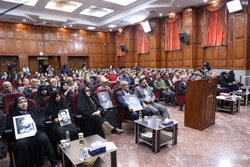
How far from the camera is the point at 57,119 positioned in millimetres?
2637

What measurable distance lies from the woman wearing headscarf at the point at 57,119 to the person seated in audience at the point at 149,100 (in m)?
1.69

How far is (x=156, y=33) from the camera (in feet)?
39.6

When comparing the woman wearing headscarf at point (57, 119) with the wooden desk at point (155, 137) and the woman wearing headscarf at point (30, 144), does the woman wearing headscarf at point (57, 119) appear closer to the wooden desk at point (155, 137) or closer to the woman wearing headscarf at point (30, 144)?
the woman wearing headscarf at point (30, 144)

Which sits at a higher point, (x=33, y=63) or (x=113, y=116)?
(x=33, y=63)

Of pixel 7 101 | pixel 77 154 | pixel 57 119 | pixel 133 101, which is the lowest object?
pixel 77 154

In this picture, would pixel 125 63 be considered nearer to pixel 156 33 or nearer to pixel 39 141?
pixel 156 33

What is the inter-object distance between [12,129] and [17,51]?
502 inches

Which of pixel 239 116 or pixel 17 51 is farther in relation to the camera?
pixel 17 51

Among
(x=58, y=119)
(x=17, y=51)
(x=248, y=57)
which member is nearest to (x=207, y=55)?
(x=248, y=57)

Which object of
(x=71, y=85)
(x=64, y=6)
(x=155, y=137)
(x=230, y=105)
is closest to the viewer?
(x=155, y=137)

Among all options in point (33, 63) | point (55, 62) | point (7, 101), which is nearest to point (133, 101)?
point (7, 101)

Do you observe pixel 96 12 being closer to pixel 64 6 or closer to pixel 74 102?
pixel 64 6

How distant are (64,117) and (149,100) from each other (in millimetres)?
1895

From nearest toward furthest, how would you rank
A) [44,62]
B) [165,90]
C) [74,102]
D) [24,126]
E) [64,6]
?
1. [24,126]
2. [74,102]
3. [165,90]
4. [64,6]
5. [44,62]
